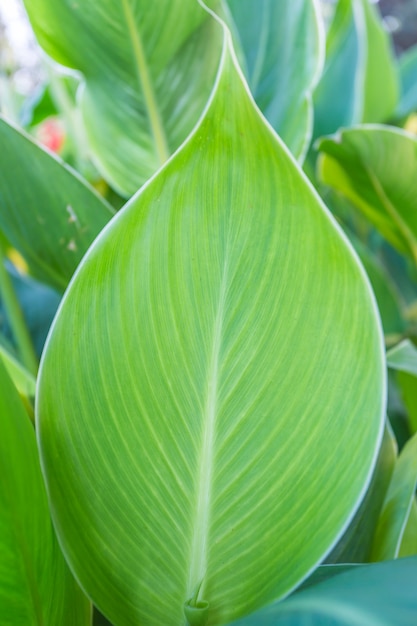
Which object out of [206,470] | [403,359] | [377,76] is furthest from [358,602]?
[377,76]

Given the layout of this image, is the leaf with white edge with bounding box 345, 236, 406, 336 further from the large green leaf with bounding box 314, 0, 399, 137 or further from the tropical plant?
the tropical plant

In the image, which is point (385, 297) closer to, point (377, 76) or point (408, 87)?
point (377, 76)

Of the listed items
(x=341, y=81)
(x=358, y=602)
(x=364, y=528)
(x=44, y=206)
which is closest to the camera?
(x=358, y=602)

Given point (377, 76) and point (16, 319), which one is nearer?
point (16, 319)

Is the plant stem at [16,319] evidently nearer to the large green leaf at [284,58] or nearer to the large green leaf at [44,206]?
the large green leaf at [44,206]

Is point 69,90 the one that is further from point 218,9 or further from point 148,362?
point 148,362

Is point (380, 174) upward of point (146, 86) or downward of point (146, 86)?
downward

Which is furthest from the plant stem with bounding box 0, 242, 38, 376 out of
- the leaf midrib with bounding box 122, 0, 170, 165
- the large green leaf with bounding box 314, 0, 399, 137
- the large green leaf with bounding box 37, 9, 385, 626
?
the large green leaf with bounding box 314, 0, 399, 137
